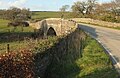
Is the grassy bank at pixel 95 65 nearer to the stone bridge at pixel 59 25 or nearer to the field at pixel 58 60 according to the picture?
the field at pixel 58 60

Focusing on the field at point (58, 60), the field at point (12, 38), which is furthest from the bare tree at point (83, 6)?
the field at point (58, 60)

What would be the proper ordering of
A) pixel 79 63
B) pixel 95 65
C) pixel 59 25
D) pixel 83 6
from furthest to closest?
pixel 83 6
pixel 59 25
pixel 79 63
pixel 95 65

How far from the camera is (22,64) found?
539 inches

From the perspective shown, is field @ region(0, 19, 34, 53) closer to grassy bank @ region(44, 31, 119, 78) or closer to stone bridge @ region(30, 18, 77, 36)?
stone bridge @ region(30, 18, 77, 36)

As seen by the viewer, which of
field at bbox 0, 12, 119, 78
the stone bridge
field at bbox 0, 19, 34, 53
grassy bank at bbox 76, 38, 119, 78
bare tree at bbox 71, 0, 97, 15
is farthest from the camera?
bare tree at bbox 71, 0, 97, 15

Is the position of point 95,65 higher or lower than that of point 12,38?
higher

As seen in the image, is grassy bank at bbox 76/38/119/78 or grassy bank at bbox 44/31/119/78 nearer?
grassy bank at bbox 76/38/119/78

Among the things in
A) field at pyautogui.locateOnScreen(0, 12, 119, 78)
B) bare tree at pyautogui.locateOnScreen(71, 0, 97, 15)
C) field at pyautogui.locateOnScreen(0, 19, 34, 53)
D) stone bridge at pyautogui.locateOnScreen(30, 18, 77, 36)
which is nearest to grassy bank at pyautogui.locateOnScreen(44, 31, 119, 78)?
field at pyautogui.locateOnScreen(0, 12, 119, 78)

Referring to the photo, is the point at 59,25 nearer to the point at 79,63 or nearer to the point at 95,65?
the point at 79,63

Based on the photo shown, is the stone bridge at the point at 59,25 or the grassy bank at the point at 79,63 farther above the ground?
the grassy bank at the point at 79,63

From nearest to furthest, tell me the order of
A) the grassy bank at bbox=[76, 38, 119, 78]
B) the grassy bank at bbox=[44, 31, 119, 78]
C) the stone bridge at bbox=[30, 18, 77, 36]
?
the grassy bank at bbox=[76, 38, 119, 78], the grassy bank at bbox=[44, 31, 119, 78], the stone bridge at bbox=[30, 18, 77, 36]

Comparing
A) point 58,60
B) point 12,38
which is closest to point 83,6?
point 12,38

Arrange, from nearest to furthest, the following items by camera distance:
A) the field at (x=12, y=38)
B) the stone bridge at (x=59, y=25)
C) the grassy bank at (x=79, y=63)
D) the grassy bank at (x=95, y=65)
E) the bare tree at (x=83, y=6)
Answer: the grassy bank at (x=95, y=65)
the grassy bank at (x=79, y=63)
the field at (x=12, y=38)
the stone bridge at (x=59, y=25)
the bare tree at (x=83, y=6)

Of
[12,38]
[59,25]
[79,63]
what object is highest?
[79,63]
